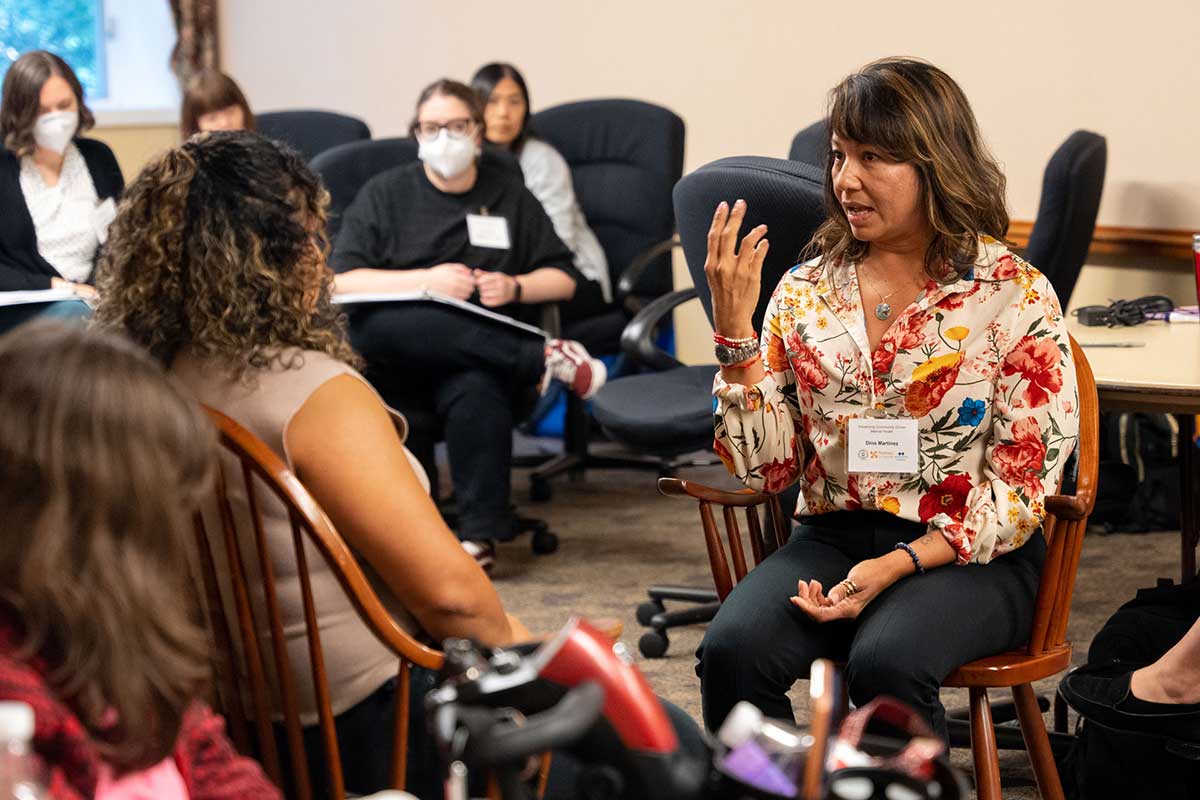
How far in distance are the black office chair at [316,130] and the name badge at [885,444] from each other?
3.47 meters

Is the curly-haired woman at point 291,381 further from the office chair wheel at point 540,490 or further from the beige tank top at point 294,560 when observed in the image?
the office chair wheel at point 540,490

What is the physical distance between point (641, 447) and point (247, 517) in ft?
5.86

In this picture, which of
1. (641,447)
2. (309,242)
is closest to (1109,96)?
(641,447)

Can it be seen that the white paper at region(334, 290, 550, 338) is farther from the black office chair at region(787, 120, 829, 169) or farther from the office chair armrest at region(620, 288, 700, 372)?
the black office chair at region(787, 120, 829, 169)

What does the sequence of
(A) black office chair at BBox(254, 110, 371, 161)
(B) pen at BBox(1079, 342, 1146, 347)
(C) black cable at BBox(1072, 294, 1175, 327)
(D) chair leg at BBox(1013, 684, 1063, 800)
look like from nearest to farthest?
(D) chair leg at BBox(1013, 684, 1063, 800) < (B) pen at BBox(1079, 342, 1146, 347) < (C) black cable at BBox(1072, 294, 1175, 327) < (A) black office chair at BBox(254, 110, 371, 161)

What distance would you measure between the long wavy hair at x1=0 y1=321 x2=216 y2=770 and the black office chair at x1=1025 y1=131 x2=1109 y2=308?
8.61 ft

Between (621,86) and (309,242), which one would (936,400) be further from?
(621,86)

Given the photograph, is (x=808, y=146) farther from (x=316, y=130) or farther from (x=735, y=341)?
(x=316, y=130)

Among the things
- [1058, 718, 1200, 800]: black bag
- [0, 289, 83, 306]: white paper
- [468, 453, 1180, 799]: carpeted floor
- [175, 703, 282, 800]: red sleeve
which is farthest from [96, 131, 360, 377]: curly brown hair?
[0, 289, 83, 306]: white paper

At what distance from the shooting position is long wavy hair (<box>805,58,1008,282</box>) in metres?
1.86

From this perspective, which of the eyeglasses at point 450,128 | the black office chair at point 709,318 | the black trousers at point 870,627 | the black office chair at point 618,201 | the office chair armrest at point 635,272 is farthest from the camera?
the black office chair at point 618,201

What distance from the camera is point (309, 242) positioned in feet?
5.21

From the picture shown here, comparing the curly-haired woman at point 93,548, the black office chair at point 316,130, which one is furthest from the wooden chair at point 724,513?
the black office chair at point 316,130

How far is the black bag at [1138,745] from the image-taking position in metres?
1.92
